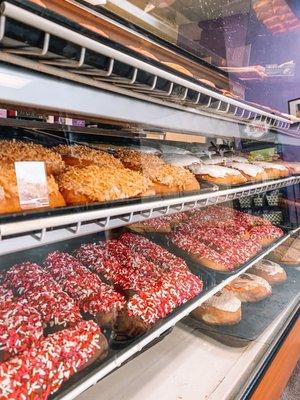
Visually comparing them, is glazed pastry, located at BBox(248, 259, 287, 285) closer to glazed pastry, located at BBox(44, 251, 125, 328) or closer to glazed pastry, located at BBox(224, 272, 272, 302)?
glazed pastry, located at BBox(224, 272, 272, 302)

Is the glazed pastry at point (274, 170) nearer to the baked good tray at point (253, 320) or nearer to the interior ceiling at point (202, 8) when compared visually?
the baked good tray at point (253, 320)

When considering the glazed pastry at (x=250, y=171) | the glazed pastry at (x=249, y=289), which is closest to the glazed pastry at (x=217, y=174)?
the glazed pastry at (x=250, y=171)

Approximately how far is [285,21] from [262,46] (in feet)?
0.84

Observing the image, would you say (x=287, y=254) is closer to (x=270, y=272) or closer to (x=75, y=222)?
(x=270, y=272)

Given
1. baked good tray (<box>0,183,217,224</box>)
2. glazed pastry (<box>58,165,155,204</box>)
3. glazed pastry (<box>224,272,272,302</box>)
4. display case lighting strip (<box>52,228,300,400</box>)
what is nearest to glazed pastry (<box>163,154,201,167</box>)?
baked good tray (<box>0,183,217,224</box>)

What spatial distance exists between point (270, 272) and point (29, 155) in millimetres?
1679

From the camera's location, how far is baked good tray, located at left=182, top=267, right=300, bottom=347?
158cm

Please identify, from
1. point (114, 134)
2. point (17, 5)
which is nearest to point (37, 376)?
point (17, 5)

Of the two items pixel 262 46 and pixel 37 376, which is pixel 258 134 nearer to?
pixel 262 46

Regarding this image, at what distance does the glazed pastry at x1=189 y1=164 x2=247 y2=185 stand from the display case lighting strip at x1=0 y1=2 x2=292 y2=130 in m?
0.35

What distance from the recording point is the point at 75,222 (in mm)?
841

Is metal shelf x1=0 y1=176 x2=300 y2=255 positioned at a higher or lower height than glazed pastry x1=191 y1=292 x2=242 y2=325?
higher

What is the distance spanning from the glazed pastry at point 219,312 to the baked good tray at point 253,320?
0.02 meters

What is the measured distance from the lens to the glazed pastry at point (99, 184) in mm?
941
